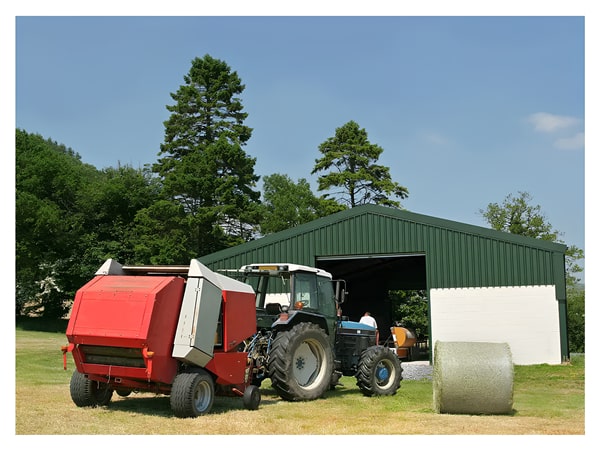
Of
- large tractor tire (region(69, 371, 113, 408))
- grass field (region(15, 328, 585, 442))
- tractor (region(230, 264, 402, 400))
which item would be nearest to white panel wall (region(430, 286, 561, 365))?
grass field (region(15, 328, 585, 442))

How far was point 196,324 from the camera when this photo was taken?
9227 mm

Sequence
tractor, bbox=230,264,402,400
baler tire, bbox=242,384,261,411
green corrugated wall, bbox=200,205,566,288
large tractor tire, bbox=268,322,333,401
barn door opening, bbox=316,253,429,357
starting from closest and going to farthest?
baler tire, bbox=242,384,261,411, large tractor tire, bbox=268,322,333,401, tractor, bbox=230,264,402,400, green corrugated wall, bbox=200,205,566,288, barn door opening, bbox=316,253,429,357

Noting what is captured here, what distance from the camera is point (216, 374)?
32.1ft

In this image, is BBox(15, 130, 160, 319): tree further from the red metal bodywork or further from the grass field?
the red metal bodywork

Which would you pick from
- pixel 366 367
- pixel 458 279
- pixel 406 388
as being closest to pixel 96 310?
pixel 366 367

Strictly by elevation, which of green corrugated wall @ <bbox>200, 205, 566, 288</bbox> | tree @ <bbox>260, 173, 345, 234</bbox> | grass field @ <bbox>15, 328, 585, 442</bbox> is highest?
tree @ <bbox>260, 173, 345, 234</bbox>

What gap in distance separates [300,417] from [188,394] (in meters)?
1.61

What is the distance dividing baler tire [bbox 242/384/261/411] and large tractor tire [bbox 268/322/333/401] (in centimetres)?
66

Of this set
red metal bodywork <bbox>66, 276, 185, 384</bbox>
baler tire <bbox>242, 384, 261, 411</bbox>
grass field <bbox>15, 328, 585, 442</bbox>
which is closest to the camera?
grass field <bbox>15, 328, 585, 442</bbox>

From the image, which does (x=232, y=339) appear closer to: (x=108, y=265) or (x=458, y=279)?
(x=108, y=265)

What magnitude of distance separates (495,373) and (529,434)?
1.48 m

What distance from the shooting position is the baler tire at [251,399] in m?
10.1

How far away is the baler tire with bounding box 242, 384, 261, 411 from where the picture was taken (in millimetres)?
10133

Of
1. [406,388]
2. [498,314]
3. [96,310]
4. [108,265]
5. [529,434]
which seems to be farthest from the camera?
[498,314]
